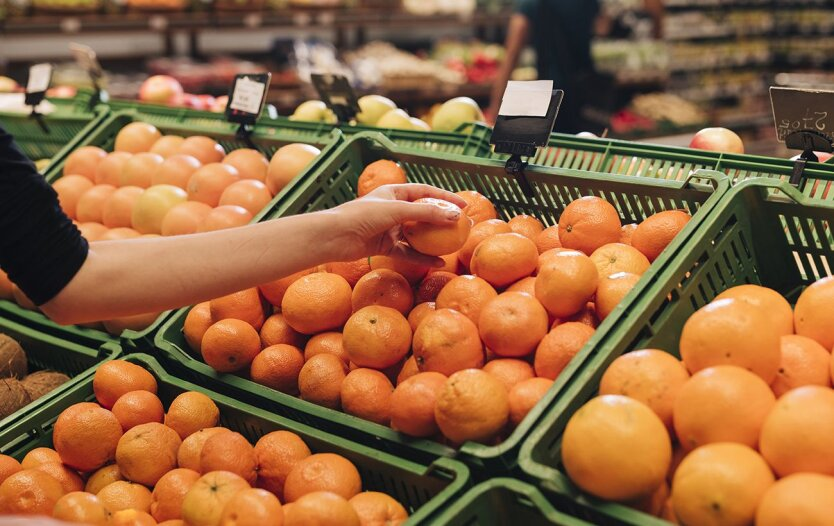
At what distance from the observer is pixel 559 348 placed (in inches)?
56.9

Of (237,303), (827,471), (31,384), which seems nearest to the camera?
(827,471)

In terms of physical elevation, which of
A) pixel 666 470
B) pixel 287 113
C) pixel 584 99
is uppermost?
pixel 666 470

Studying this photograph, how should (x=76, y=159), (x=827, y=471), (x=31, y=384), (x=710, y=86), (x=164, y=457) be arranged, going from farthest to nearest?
(x=710, y=86), (x=76, y=159), (x=31, y=384), (x=164, y=457), (x=827, y=471)

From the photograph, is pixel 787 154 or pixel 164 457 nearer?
pixel 164 457

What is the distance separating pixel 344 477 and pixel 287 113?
5752mm

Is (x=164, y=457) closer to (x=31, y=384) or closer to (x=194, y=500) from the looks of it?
(x=194, y=500)

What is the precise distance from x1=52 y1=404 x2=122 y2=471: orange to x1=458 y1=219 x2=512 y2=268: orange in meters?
0.88

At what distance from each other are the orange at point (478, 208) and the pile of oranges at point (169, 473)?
745mm

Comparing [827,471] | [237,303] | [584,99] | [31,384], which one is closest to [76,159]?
[31,384]

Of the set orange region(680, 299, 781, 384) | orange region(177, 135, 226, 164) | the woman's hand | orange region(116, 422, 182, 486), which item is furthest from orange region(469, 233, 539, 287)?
orange region(177, 135, 226, 164)

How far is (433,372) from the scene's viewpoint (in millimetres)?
1467

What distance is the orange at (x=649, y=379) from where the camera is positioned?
125 centimetres

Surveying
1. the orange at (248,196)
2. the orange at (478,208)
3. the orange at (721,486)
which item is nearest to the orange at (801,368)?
the orange at (721,486)

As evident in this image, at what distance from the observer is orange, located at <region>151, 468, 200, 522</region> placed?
147 cm
